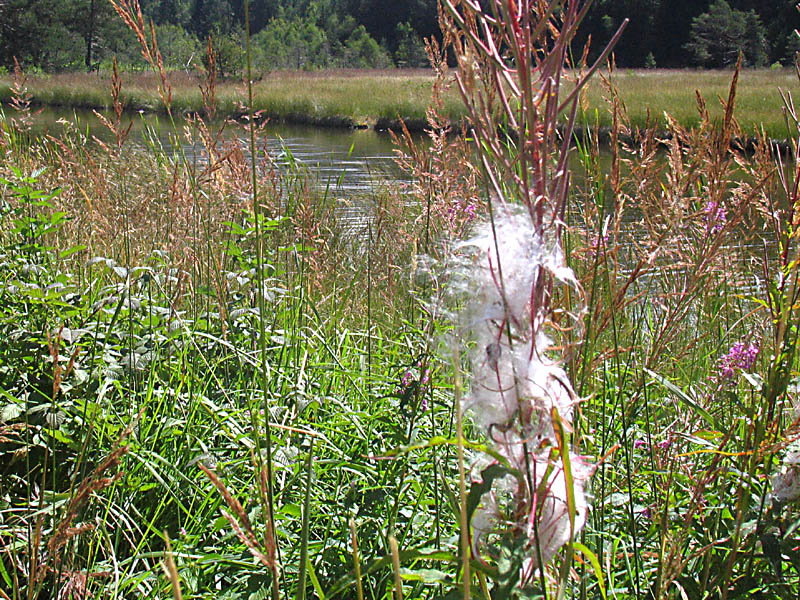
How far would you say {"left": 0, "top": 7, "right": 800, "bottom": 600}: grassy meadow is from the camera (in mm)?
714

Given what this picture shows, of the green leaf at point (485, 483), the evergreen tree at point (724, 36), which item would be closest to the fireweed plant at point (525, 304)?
the green leaf at point (485, 483)

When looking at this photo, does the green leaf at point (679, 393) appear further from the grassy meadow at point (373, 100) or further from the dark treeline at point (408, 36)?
the dark treeline at point (408, 36)

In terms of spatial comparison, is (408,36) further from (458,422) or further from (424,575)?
(458,422)

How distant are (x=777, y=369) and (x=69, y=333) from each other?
1.51 meters

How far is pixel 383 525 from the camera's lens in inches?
55.4

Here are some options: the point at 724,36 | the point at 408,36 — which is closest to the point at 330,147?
the point at 724,36

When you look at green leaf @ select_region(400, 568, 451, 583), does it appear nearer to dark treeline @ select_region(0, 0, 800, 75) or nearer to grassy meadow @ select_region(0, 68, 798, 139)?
grassy meadow @ select_region(0, 68, 798, 139)

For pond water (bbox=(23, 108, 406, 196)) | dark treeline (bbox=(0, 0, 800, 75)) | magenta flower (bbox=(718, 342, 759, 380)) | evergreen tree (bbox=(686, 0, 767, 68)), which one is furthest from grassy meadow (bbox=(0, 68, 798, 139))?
evergreen tree (bbox=(686, 0, 767, 68))

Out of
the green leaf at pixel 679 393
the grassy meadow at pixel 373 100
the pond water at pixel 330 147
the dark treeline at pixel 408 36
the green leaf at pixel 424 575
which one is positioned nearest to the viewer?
the green leaf at pixel 424 575

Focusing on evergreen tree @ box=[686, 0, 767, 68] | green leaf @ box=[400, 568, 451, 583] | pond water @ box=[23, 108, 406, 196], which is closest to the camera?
green leaf @ box=[400, 568, 451, 583]

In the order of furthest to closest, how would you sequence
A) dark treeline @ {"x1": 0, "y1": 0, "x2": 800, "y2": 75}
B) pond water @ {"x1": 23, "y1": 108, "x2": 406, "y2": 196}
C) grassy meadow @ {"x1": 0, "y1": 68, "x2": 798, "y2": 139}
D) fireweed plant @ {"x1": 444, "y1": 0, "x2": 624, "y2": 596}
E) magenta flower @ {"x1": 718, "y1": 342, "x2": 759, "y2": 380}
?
dark treeline @ {"x1": 0, "y1": 0, "x2": 800, "y2": 75} → grassy meadow @ {"x1": 0, "y1": 68, "x2": 798, "y2": 139} → pond water @ {"x1": 23, "y1": 108, "x2": 406, "y2": 196} → magenta flower @ {"x1": 718, "y1": 342, "x2": 759, "y2": 380} → fireweed plant @ {"x1": 444, "y1": 0, "x2": 624, "y2": 596}

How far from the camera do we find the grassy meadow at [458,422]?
2.34 ft

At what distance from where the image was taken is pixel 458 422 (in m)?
0.49

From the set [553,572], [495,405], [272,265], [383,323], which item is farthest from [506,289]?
[383,323]
